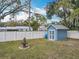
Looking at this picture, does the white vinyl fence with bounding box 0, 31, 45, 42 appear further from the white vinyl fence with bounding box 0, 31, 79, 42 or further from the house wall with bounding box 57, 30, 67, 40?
the house wall with bounding box 57, 30, 67, 40

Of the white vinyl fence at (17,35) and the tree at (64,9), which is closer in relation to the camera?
the white vinyl fence at (17,35)

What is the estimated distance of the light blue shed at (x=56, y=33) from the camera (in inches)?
908

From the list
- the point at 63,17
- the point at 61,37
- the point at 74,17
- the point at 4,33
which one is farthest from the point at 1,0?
the point at 63,17

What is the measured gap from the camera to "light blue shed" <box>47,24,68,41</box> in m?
23.1

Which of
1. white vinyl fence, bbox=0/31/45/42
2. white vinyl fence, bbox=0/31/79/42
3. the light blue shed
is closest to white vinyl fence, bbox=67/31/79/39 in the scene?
white vinyl fence, bbox=0/31/79/42

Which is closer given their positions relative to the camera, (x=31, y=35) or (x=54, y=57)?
(x=54, y=57)

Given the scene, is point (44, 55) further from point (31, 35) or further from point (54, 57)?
point (31, 35)

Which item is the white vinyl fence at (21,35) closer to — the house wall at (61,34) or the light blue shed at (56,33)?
the house wall at (61,34)

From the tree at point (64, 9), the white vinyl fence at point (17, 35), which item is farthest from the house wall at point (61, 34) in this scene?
the tree at point (64, 9)

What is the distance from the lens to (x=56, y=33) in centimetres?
2305

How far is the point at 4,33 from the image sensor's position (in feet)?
73.5

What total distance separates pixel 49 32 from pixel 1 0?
758 centimetres

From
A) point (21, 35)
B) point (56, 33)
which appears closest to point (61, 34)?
point (56, 33)

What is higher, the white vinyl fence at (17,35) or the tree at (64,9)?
the tree at (64,9)
